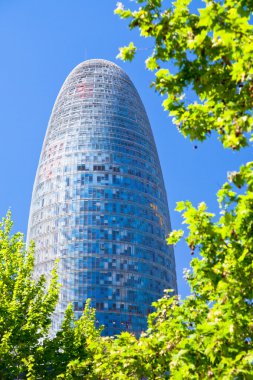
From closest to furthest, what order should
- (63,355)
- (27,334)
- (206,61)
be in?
1. (206,61)
2. (27,334)
3. (63,355)

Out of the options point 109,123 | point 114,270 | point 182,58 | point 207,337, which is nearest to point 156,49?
point 182,58

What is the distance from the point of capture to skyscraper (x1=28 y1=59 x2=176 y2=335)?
156500 mm

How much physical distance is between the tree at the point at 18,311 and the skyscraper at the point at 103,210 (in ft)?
386

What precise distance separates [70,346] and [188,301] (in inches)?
578

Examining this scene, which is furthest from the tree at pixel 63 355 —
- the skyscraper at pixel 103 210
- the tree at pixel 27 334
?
the skyscraper at pixel 103 210

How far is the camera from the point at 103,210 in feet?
547

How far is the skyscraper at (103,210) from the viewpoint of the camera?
156 metres

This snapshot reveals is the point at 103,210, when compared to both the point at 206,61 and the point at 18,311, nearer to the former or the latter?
the point at 18,311

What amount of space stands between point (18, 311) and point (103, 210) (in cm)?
14041

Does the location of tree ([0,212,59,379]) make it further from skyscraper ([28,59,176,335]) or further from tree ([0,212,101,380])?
skyscraper ([28,59,176,335])

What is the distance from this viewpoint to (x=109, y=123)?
184 metres

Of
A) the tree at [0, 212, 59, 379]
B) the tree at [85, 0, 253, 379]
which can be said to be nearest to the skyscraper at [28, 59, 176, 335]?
the tree at [0, 212, 59, 379]

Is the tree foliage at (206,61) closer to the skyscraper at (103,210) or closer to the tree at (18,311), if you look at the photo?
the tree at (18,311)

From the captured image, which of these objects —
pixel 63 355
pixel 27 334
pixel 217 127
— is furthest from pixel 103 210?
pixel 217 127
